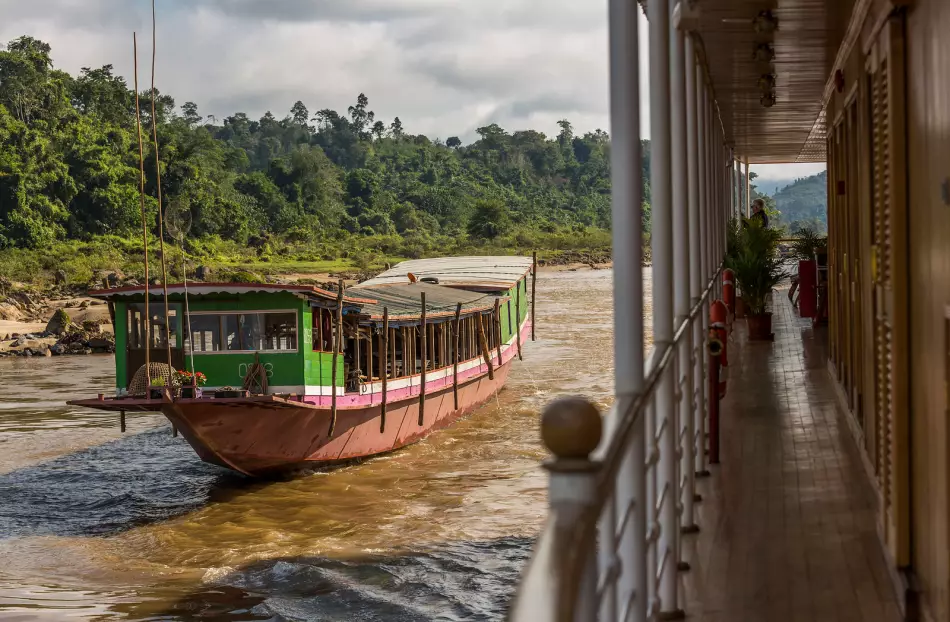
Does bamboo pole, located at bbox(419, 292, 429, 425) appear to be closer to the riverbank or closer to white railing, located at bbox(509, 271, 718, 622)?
the riverbank

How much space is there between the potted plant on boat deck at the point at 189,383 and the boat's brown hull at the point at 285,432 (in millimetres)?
205

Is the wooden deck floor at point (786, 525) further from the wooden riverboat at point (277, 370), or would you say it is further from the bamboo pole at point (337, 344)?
the wooden riverboat at point (277, 370)

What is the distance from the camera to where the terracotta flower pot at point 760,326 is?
1096cm

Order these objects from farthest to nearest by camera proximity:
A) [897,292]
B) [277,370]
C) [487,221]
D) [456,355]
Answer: [487,221]
[456,355]
[277,370]
[897,292]

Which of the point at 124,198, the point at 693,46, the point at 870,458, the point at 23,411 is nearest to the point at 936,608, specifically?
the point at 870,458

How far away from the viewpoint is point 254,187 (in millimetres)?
51250

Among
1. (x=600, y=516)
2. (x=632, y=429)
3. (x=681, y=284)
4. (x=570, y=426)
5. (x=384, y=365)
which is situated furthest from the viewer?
(x=384, y=365)

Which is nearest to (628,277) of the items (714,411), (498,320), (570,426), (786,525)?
(570,426)

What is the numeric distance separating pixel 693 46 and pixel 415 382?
934 cm

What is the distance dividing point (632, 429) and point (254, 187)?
5066 centimetres

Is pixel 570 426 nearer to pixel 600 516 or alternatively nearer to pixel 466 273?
pixel 600 516

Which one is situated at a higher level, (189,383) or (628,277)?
(628,277)

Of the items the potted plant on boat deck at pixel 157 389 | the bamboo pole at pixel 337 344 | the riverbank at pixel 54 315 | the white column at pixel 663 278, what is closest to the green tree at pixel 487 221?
the riverbank at pixel 54 315

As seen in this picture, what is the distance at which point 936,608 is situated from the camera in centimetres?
295
